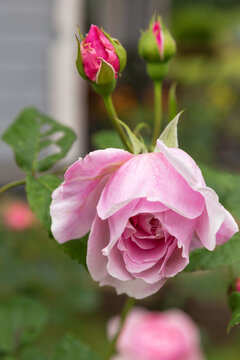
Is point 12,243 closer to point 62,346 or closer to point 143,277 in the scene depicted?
point 62,346

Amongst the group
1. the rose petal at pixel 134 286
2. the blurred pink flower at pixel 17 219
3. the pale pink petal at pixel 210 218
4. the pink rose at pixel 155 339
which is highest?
the pale pink petal at pixel 210 218

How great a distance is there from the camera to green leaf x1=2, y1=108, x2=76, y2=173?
72cm

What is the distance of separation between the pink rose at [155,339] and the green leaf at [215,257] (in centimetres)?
74

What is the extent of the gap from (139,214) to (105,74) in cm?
15

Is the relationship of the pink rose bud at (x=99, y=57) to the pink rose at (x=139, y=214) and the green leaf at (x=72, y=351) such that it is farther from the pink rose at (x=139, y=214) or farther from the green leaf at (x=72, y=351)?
the green leaf at (x=72, y=351)

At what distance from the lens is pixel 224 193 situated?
27.5 inches

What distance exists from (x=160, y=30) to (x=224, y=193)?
197 mm

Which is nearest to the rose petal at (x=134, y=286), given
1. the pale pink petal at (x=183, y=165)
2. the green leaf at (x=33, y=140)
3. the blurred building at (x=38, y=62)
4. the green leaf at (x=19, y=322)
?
the pale pink petal at (x=183, y=165)

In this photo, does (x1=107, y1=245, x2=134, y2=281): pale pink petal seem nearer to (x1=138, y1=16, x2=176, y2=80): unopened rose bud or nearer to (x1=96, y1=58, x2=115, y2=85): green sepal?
(x1=96, y1=58, x2=115, y2=85): green sepal

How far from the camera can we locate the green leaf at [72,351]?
2.41 feet

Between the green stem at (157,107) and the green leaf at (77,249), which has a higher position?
the green stem at (157,107)

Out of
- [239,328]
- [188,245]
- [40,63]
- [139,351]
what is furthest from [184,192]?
[40,63]

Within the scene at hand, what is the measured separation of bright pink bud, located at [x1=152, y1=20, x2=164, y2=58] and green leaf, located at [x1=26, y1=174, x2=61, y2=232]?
0.21 metres

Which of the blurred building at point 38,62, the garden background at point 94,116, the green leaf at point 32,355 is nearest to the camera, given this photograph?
the green leaf at point 32,355
